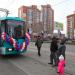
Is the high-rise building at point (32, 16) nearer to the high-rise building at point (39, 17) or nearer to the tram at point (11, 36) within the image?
the high-rise building at point (39, 17)

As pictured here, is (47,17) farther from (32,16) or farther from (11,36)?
(11,36)

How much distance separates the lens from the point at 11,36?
1981 centimetres

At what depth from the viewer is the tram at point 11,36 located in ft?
64.4

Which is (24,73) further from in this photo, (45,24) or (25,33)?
(45,24)

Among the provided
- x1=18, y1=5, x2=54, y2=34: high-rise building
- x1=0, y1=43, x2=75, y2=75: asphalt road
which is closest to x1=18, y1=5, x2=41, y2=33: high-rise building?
x1=18, y1=5, x2=54, y2=34: high-rise building

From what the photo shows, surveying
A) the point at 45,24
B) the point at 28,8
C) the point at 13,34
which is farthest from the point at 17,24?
the point at 45,24

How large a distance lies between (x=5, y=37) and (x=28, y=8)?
70.8 meters

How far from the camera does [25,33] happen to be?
2083cm

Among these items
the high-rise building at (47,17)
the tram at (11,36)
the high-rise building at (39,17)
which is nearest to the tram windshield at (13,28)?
the tram at (11,36)

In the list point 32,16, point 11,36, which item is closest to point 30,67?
point 11,36

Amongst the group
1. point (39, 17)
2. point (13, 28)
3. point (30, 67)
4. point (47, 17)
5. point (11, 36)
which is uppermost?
point (39, 17)

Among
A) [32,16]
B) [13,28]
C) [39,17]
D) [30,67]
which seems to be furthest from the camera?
[39,17]

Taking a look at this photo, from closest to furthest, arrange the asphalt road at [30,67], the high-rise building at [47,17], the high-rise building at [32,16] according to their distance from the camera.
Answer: the asphalt road at [30,67], the high-rise building at [32,16], the high-rise building at [47,17]

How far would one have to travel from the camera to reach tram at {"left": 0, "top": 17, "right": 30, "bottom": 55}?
64.4ft
